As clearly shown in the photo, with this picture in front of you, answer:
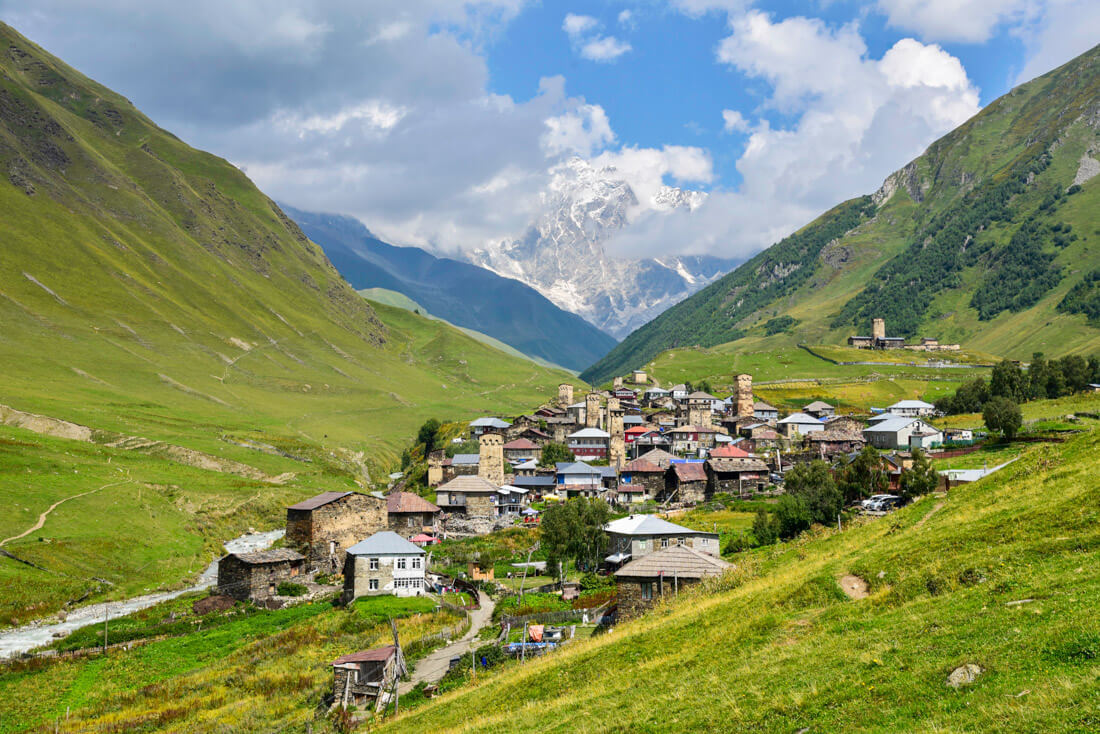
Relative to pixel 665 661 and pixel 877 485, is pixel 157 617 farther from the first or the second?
pixel 877 485

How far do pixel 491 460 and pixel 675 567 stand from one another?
69489 millimetres

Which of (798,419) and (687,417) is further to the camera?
(687,417)

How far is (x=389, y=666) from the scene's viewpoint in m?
39.2

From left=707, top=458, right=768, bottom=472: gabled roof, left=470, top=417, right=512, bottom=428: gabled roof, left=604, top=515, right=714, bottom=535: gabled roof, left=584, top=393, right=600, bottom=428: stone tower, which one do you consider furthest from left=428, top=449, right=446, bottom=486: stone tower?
left=604, top=515, right=714, bottom=535: gabled roof

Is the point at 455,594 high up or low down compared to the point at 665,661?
down

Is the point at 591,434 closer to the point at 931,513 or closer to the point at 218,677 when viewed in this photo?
the point at 218,677

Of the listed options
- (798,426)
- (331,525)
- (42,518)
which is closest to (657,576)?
(331,525)

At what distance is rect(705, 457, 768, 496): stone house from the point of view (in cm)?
9700

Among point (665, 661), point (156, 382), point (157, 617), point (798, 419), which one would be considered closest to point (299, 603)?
point (157, 617)

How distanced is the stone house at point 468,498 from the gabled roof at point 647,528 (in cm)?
3272

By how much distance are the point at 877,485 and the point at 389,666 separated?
163 feet

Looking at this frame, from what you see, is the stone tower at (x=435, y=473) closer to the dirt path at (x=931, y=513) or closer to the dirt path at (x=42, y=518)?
the dirt path at (x=42, y=518)

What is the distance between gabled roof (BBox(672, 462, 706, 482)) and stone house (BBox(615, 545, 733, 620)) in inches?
2293

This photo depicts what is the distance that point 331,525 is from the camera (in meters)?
78.8
